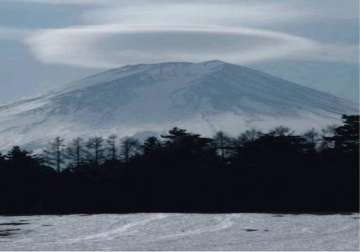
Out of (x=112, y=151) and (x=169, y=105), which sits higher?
(x=169, y=105)

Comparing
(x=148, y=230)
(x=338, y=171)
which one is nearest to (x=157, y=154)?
(x=338, y=171)

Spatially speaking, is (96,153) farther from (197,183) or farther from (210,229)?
(210,229)

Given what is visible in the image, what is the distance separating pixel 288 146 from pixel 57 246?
52.6ft

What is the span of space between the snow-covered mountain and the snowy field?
78.7m

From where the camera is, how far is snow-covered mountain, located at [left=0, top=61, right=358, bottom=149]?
110 m

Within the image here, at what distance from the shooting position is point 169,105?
12775cm

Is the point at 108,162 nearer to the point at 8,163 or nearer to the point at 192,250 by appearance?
the point at 8,163

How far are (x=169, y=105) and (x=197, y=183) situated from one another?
329 ft

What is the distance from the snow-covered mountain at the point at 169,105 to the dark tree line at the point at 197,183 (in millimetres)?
70614

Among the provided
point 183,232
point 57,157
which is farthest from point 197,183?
point 57,157

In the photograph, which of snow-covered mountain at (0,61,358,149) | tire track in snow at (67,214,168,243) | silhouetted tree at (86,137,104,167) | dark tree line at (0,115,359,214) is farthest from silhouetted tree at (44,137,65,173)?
snow-covered mountain at (0,61,358,149)

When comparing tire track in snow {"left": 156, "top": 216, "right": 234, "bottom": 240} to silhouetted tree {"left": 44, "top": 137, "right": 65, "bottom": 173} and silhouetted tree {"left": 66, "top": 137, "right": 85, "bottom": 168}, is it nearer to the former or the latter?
silhouetted tree {"left": 44, "top": 137, "right": 65, "bottom": 173}

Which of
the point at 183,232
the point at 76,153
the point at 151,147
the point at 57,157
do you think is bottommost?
the point at 183,232

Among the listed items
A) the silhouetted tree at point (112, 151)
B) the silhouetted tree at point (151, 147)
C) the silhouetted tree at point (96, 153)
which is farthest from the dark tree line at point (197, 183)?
the silhouetted tree at point (112, 151)
